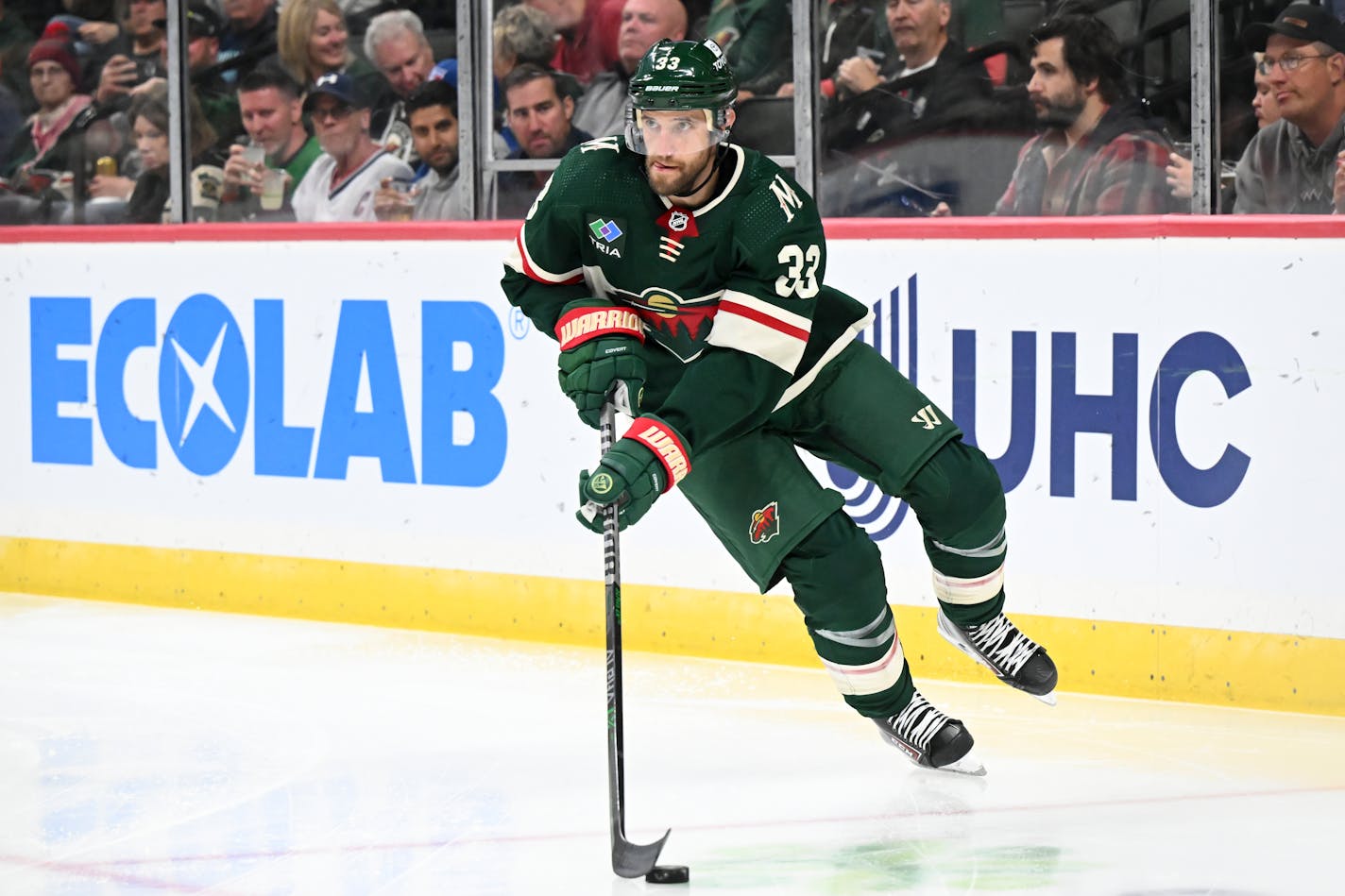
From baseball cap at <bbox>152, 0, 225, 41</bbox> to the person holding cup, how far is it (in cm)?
17

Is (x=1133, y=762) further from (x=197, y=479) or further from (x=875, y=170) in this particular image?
(x=197, y=479)

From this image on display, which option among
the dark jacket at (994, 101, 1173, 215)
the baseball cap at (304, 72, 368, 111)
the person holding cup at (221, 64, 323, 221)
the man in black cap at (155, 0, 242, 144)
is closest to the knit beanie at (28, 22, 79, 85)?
the man in black cap at (155, 0, 242, 144)

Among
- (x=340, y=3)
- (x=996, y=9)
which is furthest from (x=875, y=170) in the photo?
(x=340, y=3)

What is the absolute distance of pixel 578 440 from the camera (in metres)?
5.11

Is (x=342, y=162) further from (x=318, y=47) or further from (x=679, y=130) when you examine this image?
(x=679, y=130)

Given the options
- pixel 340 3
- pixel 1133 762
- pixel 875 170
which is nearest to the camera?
pixel 1133 762

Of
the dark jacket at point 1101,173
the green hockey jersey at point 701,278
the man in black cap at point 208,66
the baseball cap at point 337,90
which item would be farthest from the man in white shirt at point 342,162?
the green hockey jersey at point 701,278

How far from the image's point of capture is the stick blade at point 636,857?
3.14 meters

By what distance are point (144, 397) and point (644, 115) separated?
9.61 ft

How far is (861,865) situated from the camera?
3.23m

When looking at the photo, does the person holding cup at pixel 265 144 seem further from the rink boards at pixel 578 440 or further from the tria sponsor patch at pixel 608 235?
the tria sponsor patch at pixel 608 235

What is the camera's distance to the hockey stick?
3.14 m

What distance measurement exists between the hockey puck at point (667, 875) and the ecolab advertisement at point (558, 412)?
2.24 ft

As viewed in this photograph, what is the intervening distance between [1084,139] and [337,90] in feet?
7.47
